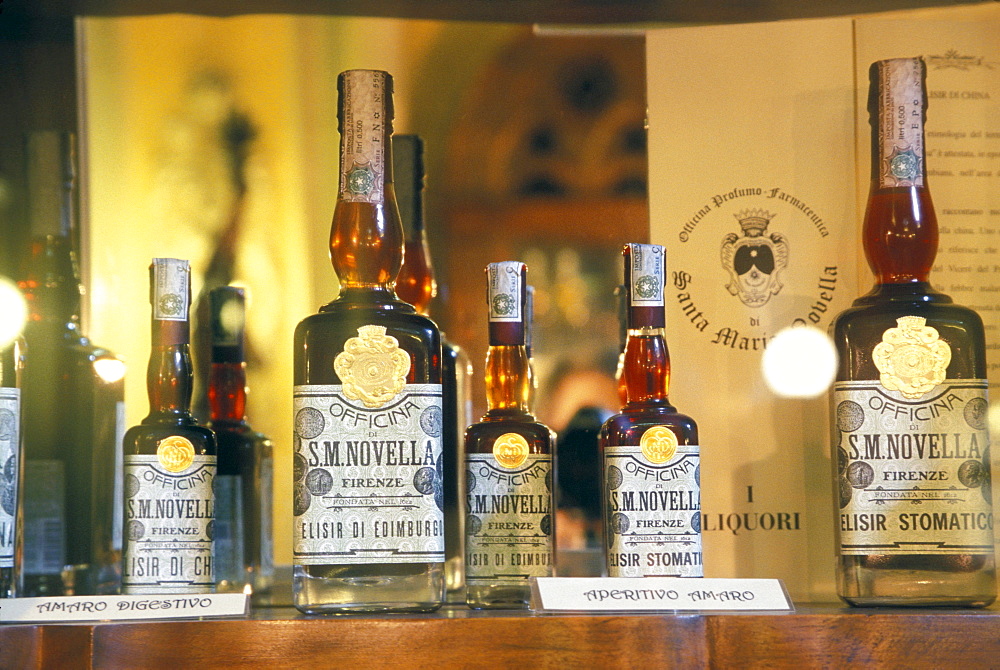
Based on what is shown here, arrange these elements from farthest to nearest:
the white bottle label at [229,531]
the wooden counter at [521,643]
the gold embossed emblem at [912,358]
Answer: the white bottle label at [229,531] < the gold embossed emblem at [912,358] < the wooden counter at [521,643]

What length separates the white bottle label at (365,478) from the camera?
885 millimetres

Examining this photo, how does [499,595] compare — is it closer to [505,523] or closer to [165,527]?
[505,523]

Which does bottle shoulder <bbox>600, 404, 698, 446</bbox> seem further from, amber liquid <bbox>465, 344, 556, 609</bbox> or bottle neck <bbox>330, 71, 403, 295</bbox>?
bottle neck <bbox>330, 71, 403, 295</bbox>

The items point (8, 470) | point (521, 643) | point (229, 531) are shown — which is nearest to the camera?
point (521, 643)

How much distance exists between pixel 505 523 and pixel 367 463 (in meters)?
0.13

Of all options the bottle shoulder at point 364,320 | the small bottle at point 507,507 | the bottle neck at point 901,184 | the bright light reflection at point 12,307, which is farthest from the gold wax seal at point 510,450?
the bright light reflection at point 12,307

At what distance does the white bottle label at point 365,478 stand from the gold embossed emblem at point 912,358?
36 centimetres

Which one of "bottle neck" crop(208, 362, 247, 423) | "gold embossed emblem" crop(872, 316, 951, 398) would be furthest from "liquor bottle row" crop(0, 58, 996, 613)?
"bottle neck" crop(208, 362, 247, 423)

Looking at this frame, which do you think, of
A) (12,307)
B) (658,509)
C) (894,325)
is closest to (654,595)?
(658,509)

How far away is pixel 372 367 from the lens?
2.94 ft

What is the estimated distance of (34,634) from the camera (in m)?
0.81

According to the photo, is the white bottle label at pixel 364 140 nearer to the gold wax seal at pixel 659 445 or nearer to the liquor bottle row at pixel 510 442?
the liquor bottle row at pixel 510 442

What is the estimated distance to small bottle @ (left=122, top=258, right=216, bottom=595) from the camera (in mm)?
919

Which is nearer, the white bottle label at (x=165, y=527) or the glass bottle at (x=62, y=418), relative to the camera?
the white bottle label at (x=165, y=527)
